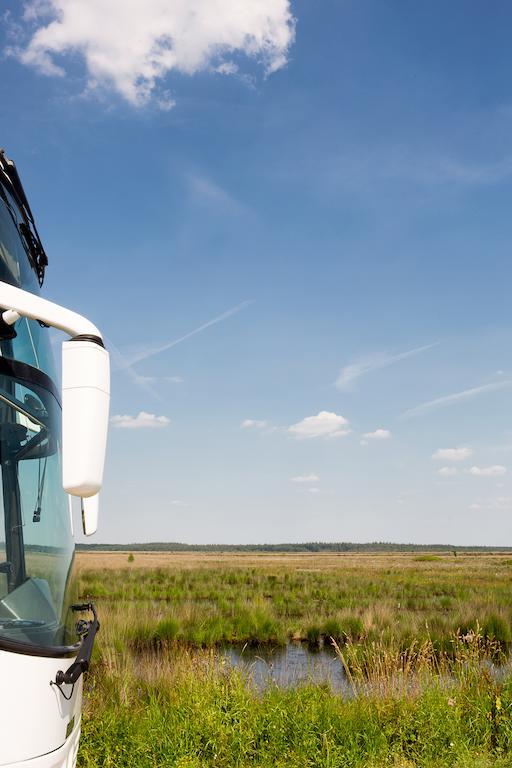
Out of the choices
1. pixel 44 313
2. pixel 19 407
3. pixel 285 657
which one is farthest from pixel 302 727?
pixel 285 657

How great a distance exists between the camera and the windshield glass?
2057 millimetres

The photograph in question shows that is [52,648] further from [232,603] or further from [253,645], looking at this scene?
[232,603]

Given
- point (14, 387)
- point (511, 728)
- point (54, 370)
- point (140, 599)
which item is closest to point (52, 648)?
point (14, 387)

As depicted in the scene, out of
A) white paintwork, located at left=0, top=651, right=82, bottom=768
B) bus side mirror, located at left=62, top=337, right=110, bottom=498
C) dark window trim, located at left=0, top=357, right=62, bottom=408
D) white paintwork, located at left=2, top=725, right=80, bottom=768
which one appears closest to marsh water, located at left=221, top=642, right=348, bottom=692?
white paintwork, located at left=2, top=725, right=80, bottom=768

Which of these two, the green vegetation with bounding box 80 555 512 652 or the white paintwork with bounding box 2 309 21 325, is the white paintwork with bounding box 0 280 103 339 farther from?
the green vegetation with bounding box 80 555 512 652

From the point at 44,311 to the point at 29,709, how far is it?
115 cm

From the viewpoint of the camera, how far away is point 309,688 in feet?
18.5

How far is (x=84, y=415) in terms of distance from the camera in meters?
1.76

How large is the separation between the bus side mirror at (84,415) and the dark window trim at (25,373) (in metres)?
0.37

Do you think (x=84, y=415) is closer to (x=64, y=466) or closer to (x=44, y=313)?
(x=64, y=466)

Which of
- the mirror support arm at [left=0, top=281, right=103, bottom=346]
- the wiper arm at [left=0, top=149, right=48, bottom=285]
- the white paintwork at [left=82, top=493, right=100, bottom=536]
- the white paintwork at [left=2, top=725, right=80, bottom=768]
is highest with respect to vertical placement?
the wiper arm at [left=0, top=149, right=48, bottom=285]

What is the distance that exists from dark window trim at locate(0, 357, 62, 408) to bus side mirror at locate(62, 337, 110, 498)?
1.21ft

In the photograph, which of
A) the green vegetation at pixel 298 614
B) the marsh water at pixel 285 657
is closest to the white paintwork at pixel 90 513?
the green vegetation at pixel 298 614

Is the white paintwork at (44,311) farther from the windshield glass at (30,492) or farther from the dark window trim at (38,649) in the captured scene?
the dark window trim at (38,649)
